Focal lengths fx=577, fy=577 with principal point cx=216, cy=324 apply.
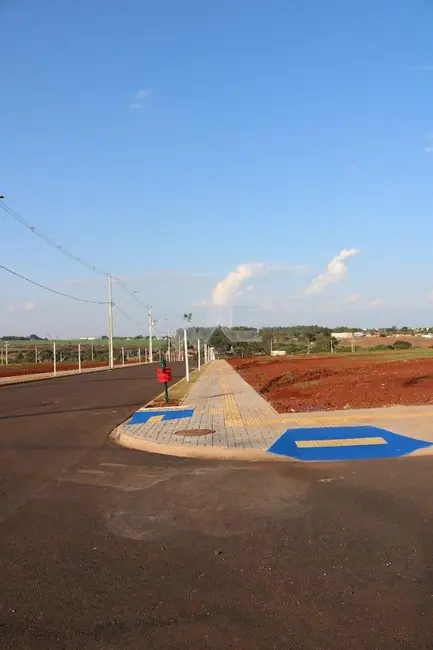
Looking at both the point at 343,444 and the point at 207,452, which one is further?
the point at 343,444

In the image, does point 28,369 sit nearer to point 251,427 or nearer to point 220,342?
point 251,427

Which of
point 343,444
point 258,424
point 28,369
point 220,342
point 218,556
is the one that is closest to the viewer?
point 218,556

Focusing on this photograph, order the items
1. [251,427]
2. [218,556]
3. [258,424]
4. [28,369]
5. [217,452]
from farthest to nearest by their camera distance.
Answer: [28,369], [258,424], [251,427], [217,452], [218,556]

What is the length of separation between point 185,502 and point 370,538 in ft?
7.48

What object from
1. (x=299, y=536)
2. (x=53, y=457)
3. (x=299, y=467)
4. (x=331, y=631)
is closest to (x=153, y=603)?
(x=331, y=631)

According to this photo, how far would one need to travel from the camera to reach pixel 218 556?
4.93m

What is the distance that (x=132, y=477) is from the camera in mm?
8109

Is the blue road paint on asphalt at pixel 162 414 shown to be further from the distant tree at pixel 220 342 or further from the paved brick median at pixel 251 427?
the distant tree at pixel 220 342

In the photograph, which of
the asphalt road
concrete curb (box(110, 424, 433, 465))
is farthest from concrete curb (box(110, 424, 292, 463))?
the asphalt road

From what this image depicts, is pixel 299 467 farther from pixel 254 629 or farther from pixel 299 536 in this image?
pixel 254 629

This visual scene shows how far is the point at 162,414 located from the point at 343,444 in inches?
251

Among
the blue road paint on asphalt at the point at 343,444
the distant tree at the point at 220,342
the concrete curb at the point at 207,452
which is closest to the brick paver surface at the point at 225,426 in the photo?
the concrete curb at the point at 207,452

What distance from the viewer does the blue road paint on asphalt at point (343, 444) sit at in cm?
905

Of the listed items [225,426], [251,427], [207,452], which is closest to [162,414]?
[225,426]
